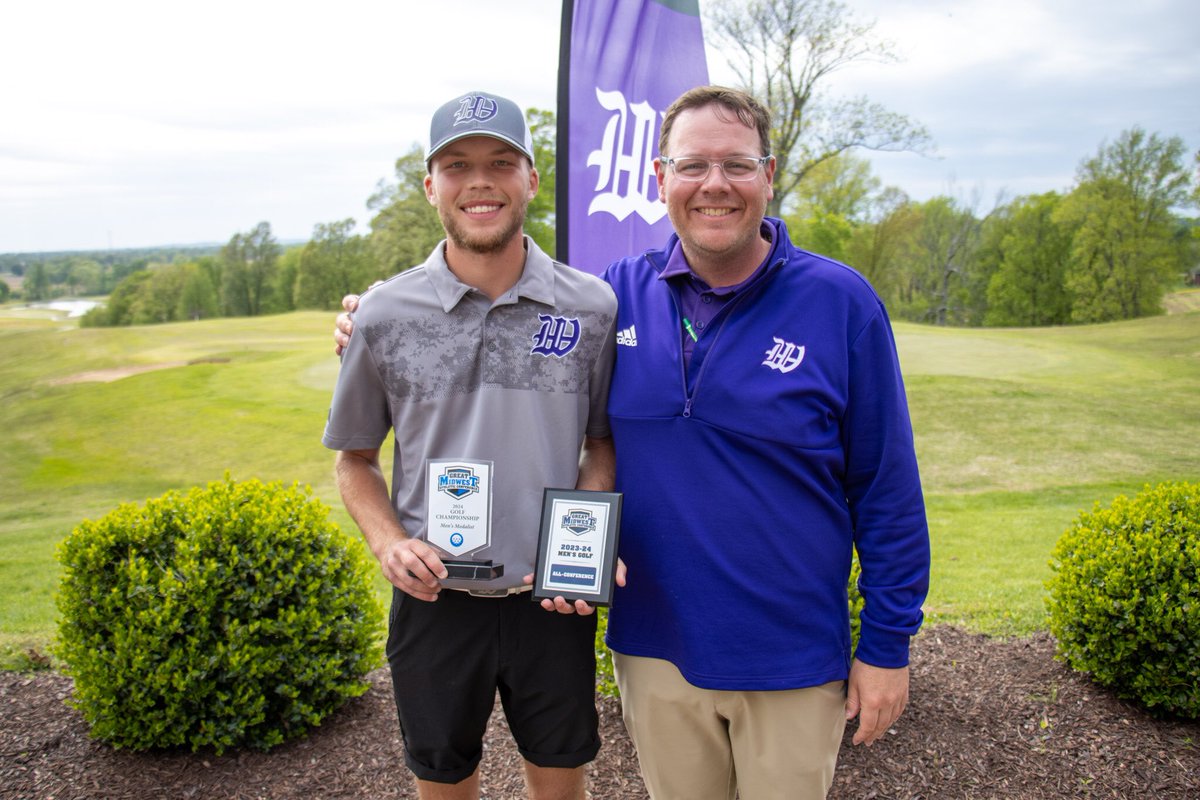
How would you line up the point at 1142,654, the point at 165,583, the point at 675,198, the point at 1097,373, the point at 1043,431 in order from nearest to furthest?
the point at 675,198 → the point at 165,583 → the point at 1142,654 → the point at 1043,431 → the point at 1097,373

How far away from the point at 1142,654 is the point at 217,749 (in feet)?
13.9

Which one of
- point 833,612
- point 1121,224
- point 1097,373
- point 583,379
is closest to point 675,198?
point 583,379

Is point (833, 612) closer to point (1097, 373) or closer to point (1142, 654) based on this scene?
point (1142, 654)

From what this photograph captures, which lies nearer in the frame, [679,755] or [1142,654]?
[679,755]

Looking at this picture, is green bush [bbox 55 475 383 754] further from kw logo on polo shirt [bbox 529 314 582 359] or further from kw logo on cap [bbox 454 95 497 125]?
kw logo on cap [bbox 454 95 497 125]

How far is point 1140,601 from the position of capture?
3916 mm

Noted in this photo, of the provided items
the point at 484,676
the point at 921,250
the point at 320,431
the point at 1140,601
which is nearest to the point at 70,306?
the point at 320,431

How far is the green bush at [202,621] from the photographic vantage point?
3693 mm

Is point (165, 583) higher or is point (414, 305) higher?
point (414, 305)

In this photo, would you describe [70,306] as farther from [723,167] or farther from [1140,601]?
[1140,601]

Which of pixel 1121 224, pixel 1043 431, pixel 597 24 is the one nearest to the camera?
pixel 597 24

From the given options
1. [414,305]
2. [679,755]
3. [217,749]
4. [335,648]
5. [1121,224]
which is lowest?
[217,749]

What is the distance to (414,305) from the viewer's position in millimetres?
2637

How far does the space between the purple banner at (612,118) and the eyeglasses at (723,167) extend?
2158mm
